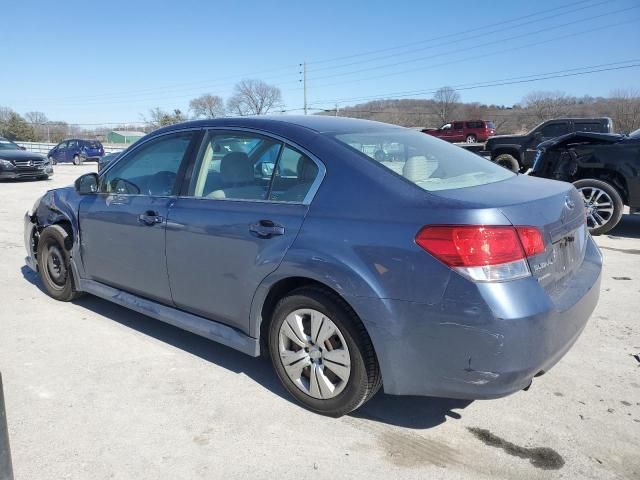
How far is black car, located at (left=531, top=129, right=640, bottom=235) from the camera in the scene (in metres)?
7.39

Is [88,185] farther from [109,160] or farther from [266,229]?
[266,229]

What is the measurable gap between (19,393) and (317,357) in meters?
1.91

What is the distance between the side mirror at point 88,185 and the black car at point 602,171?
637cm

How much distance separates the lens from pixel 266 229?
2930 millimetres

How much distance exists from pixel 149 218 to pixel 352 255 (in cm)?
173

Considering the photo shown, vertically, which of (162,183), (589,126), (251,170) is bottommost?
(162,183)

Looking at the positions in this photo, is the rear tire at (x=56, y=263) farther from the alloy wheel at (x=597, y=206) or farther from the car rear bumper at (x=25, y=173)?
the car rear bumper at (x=25, y=173)

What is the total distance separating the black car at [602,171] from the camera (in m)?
7.39

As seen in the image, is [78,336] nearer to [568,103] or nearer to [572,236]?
[572,236]

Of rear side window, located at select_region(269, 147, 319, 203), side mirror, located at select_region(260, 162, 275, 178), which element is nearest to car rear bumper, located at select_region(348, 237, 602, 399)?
rear side window, located at select_region(269, 147, 319, 203)

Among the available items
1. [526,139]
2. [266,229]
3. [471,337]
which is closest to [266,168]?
[266,229]

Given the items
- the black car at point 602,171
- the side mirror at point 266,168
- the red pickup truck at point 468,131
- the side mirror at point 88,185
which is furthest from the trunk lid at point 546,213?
the red pickup truck at point 468,131

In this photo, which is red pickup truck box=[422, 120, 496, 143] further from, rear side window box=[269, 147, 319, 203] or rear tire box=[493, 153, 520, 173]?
rear side window box=[269, 147, 319, 203]

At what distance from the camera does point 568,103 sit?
5747 centimetres
